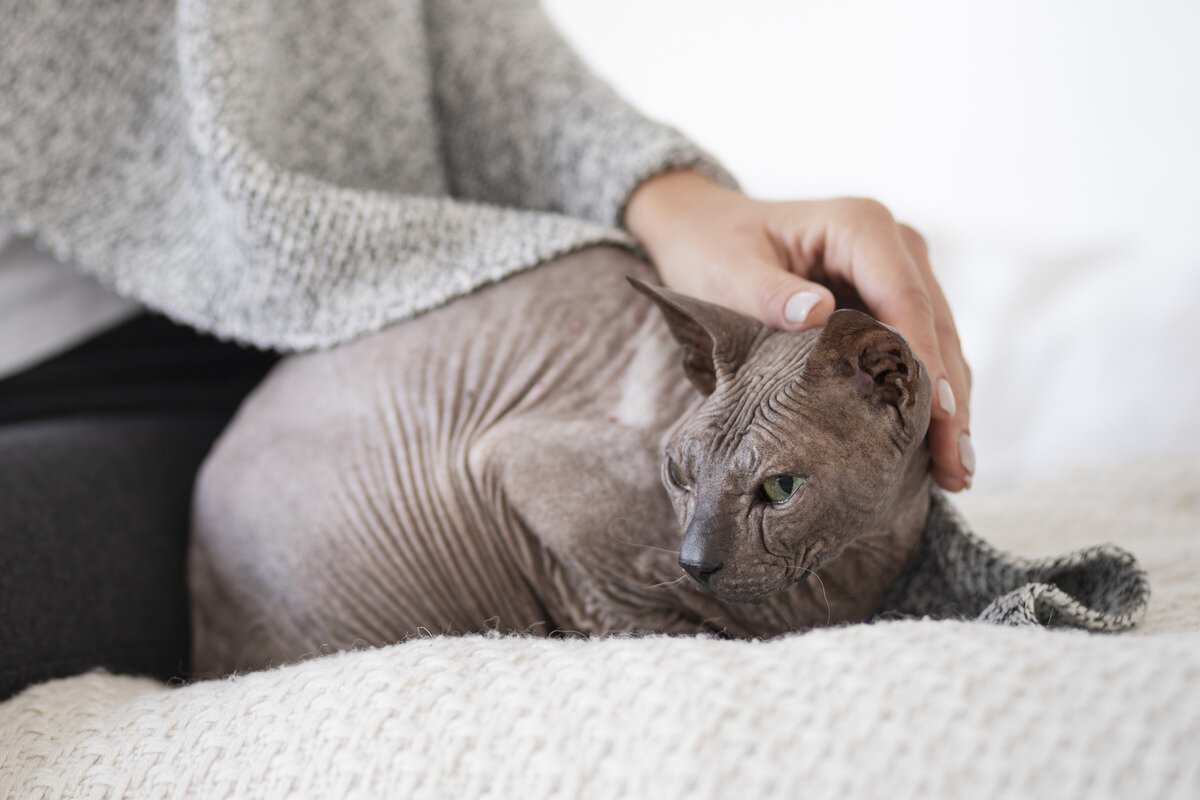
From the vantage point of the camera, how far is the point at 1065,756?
453mm

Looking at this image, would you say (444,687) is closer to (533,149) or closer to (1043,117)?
(533,149)

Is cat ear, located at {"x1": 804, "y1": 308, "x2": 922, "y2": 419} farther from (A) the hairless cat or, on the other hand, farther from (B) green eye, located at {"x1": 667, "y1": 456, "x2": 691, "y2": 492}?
(B) green eye, located at {"x1": 667, "y1": 456, "x2": 691, "y2": 492}

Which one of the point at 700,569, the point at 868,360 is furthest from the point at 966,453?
the point at 700,569

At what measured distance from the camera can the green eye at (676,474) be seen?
73cm

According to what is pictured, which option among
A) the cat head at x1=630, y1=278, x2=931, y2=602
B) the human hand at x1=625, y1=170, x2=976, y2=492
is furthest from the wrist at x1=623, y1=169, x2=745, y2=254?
the cat head at x1=630, y1=278, x2=931, y2=602

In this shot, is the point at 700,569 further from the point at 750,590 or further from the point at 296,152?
the point at 296,152

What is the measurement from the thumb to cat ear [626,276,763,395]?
22 mm

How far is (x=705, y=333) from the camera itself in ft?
2.49

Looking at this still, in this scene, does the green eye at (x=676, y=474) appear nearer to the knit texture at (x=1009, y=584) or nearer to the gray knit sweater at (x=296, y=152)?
the knit texture at (x=1009, y=584)

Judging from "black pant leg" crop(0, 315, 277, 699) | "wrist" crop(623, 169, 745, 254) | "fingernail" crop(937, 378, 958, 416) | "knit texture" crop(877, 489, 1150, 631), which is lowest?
"black pant leg" crop(0, 315, 277, 699)

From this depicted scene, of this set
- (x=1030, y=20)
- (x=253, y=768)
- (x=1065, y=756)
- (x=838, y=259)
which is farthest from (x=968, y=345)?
(x=253, y=768)

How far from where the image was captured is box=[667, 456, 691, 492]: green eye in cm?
73

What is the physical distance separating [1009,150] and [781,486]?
151 cm

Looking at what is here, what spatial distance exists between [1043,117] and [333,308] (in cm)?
152
